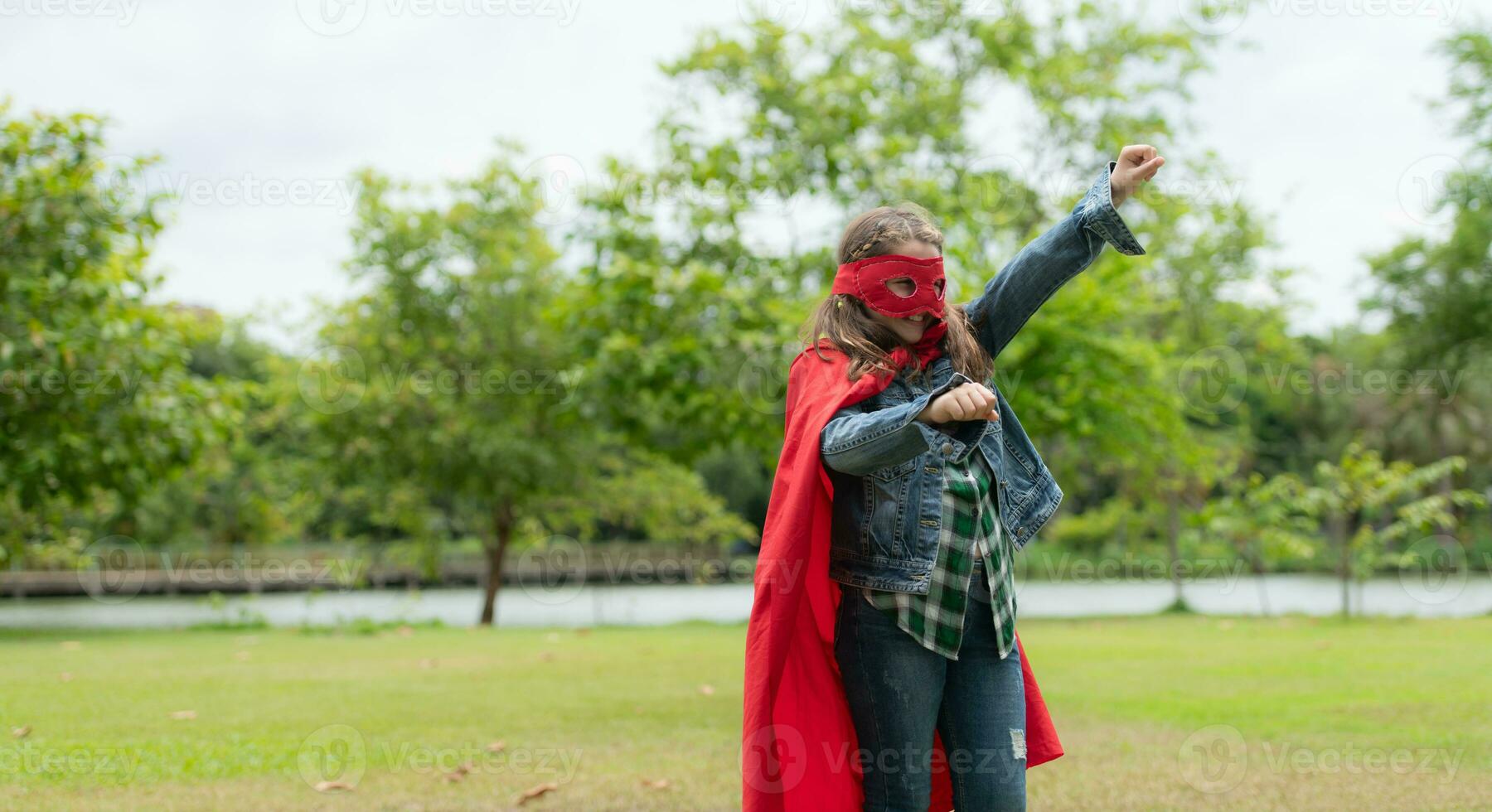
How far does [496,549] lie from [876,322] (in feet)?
59.7

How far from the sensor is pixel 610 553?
3656 centimetres

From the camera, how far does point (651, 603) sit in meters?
27.0

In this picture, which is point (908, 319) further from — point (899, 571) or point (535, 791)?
point (535, 791)

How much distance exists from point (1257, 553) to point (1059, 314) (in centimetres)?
1531

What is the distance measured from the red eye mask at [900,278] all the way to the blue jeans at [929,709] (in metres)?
0.64

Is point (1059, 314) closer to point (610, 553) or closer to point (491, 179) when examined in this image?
point (491, 179)

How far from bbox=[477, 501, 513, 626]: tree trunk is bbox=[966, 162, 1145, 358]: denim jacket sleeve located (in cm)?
1671

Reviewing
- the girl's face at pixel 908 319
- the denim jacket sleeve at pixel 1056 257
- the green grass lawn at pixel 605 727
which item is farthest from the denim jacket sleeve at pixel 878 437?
the green grass lawn at pixel 605 727

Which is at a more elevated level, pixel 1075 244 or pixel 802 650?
pixel 1075 244

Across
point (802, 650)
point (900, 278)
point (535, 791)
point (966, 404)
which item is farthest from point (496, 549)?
point (966, 404)

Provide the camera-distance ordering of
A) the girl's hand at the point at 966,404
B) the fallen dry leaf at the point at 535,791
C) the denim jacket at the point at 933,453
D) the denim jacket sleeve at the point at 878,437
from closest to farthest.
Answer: the girl's hand at the point at 966,404
the denim jacket sleeve at the point at 878,437
the denim jacket at the point at 933,453
the fallen dry leaf at the point at 535,791

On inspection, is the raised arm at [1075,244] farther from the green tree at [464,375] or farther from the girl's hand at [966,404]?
the green tree at [464,375]

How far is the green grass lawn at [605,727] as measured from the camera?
4.55m

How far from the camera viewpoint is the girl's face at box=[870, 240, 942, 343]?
2.69m
